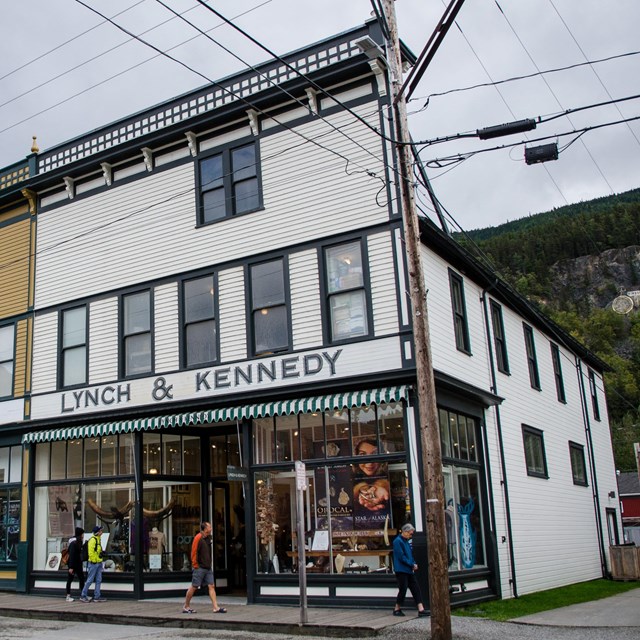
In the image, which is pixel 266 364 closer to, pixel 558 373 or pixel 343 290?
pixel 343 290

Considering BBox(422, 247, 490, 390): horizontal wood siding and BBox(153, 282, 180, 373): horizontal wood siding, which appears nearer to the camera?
BBox(422, 247, 490, 390): horizontal wood siding

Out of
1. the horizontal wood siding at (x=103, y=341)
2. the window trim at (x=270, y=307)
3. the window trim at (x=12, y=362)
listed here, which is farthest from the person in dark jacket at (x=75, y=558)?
the window trim at (x=270, y=307)

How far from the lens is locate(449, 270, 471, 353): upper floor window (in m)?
18.8

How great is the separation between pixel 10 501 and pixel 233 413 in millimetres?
8399

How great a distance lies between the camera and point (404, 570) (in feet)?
46.6

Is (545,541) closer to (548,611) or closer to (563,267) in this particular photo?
(548,611)

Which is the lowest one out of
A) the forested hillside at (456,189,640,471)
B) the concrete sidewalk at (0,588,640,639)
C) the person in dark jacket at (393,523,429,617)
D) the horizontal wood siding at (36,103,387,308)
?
the concrete sidewalk at (0,588,640,639)

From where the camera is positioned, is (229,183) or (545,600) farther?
(229,183)

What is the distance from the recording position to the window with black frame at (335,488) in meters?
15.9

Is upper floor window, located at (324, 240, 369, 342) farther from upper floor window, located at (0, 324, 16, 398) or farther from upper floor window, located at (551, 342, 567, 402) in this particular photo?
upper floor window, located at (551, 342, 567, 402)

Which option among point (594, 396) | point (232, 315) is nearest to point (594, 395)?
point (594, 396)

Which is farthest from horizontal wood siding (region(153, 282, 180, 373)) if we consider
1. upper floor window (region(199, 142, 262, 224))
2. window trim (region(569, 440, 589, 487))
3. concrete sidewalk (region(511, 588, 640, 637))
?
window trim (region(569, 440, 589, 487))

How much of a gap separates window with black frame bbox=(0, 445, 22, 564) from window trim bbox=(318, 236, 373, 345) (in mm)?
10389

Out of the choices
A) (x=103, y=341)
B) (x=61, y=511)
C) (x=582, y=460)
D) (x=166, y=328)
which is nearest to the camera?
(x=166, y=328)
